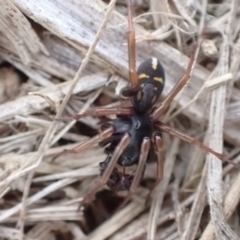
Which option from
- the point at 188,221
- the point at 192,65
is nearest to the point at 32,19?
the point at 192,65

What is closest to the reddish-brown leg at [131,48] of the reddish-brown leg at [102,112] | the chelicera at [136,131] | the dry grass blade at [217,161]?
the chelicera at [136,131]

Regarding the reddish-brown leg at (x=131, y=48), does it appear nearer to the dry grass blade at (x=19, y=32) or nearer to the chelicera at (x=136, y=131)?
the chelicera at (x=136, y=131)

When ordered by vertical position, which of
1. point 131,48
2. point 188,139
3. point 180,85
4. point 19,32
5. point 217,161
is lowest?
point 217,161

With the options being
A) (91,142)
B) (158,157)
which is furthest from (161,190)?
(91,142)

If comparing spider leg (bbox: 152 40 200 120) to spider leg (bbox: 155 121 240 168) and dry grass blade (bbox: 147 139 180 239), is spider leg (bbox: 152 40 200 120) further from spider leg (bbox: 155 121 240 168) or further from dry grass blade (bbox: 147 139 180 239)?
dry grass blade (bbox: 147 139 180 239)

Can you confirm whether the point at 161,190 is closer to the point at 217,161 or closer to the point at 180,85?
the point at 217,161

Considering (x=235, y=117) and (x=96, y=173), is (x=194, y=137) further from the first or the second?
(x=96, y=173)

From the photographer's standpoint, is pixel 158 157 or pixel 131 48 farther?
pixel 158 157
